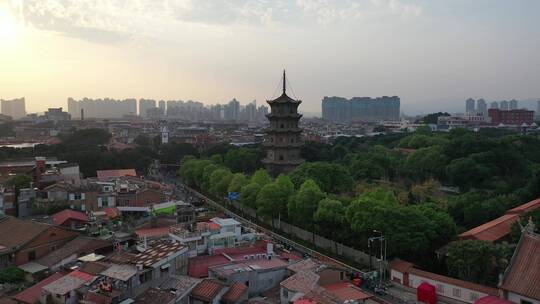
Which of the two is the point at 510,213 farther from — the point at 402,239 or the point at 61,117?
the point at 61,117

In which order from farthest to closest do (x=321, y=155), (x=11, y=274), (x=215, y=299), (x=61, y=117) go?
(x=61, y=117)
(x=321, y=155)
(x=11, y=274)
(x=215, y=299)

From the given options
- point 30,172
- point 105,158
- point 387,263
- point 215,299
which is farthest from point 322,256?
point 105,158

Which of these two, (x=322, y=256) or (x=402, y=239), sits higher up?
(x=402, y=239)

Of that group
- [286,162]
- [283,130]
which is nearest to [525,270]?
[286,162]

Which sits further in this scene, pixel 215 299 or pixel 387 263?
pixel 387 263

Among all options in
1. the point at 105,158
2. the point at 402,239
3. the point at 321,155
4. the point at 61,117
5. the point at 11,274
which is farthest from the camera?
the point at 61,117

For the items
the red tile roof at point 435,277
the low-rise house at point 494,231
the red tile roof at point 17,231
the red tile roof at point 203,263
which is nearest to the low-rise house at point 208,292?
the red tile roof at point 203,263

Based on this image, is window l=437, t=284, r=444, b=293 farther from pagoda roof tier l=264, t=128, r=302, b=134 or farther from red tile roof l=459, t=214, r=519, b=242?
pagoda roof tier l=264, t=128, r=302, b=134
